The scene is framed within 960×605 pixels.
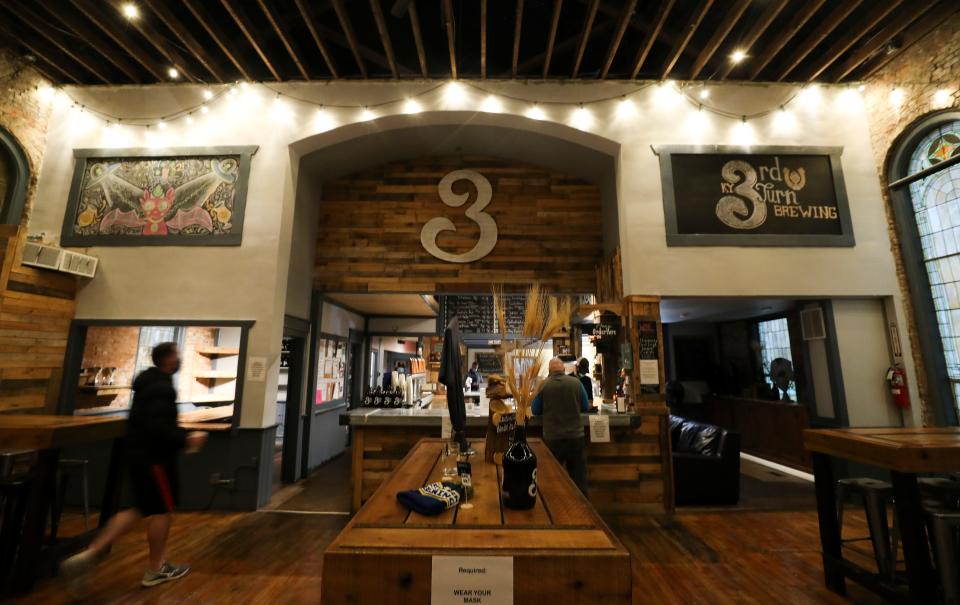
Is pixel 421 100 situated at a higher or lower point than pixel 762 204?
higher

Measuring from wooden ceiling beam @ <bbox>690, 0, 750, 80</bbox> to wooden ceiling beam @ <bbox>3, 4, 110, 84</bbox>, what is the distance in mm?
7578

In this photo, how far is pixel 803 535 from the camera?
12.8ft

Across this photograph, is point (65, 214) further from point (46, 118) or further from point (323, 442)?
point (323, 442)

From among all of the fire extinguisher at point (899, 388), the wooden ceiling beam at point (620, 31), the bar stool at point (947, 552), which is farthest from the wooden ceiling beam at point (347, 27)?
the fire extinguisher at point (899, 388)

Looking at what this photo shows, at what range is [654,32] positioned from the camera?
4.69m

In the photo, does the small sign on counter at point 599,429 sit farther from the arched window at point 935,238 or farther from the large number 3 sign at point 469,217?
the arched window at point 935,238

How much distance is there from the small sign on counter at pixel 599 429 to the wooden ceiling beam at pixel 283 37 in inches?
221

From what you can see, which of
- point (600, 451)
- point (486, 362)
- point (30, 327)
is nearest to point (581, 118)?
point (600, 451)

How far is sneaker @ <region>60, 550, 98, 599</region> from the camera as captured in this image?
8.53 ft

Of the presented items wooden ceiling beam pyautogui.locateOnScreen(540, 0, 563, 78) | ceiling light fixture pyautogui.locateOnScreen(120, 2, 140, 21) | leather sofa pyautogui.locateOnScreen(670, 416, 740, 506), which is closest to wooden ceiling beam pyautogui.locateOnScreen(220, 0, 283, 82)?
ceiling light fixture pyautogui.locateOnScreen(120, 2, 140, 21)

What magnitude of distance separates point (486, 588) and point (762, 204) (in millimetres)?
5821

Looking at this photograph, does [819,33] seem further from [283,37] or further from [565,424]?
[283,37]

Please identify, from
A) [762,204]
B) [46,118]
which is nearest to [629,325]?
[762,204]

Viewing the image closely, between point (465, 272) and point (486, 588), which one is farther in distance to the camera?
point (465, 272)
